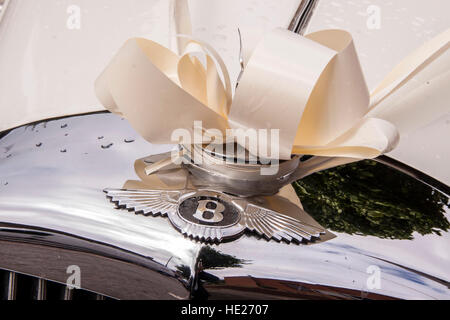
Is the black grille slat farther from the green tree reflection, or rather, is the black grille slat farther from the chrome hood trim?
the green tree reflection

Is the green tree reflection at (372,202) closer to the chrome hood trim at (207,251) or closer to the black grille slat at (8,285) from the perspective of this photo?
the chrome hood trim at (207,251)

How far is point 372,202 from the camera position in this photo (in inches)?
15.2

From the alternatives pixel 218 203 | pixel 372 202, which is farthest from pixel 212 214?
pixel 372 202

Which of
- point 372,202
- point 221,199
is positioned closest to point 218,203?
point 221,199

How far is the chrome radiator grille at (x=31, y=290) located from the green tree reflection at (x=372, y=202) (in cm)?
18

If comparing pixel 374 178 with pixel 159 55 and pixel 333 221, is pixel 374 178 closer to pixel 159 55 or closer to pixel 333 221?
pixel 333 221

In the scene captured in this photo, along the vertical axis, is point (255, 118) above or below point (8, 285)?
above

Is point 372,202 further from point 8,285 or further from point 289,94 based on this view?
point 8,285

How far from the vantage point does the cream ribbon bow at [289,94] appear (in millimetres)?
295

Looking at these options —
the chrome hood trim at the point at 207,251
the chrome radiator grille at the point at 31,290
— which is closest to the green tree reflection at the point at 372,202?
the chrome hood trim at the point at 207,251

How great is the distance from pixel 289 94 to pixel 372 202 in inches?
5.7

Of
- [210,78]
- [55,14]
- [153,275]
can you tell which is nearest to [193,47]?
[210,78]

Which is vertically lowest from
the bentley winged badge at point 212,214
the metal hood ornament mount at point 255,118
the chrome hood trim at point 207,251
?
the chrome hood trim at point 207,251

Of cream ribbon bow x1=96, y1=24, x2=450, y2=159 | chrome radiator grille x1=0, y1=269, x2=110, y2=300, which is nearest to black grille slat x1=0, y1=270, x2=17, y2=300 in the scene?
chrome radiator grille x1=0, y1=269, x2=110, y2=300
